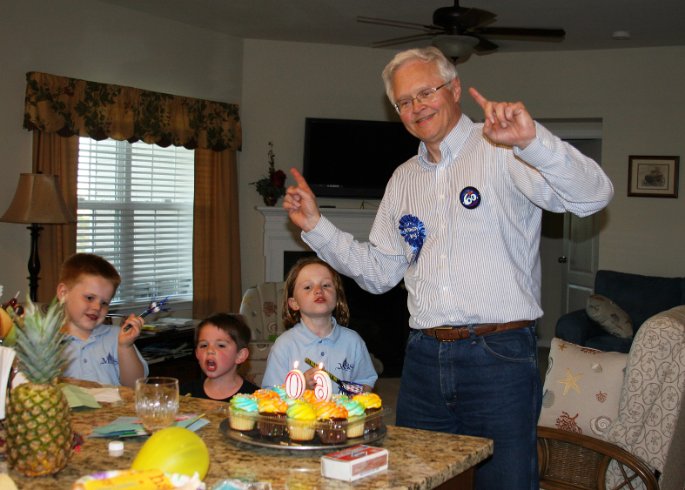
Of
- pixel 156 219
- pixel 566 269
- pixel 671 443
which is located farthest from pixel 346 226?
pixel 671 443

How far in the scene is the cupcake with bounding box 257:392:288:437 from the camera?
5.55 feet

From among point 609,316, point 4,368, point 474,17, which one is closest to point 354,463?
point 4,368

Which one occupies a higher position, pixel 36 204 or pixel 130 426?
pixel 36 204

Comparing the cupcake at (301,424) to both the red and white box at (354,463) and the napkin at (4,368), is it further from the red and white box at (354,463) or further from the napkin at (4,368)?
the napkin at (4,368)

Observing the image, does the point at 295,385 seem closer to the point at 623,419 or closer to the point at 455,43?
the point at 623,419

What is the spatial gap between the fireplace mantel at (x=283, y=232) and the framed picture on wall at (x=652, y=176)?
2305 millimetres

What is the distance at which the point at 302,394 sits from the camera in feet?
5.93

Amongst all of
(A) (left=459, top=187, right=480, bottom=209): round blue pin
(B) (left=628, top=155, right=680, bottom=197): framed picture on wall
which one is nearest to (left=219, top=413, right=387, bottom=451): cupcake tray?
(A) (left=459, top=187, right=480, bottom=209): round blue pin

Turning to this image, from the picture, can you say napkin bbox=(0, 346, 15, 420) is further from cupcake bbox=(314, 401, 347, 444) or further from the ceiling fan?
the ceiling fan

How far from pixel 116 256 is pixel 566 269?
4.59 metres

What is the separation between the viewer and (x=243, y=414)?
172 cm

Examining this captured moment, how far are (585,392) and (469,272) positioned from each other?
1201 mm

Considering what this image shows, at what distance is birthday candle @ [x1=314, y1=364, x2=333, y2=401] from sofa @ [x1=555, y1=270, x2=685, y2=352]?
15.6 feet

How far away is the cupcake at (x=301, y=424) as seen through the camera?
1.65m
